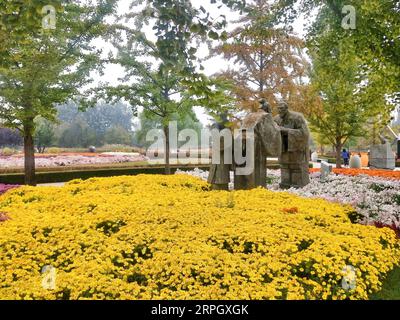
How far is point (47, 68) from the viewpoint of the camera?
1438 centimetres

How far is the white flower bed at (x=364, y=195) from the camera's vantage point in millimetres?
8586

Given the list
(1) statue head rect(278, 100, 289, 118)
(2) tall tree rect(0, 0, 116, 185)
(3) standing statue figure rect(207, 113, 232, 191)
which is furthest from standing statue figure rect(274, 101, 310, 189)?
(2) tall tree rect(0, 0, 116, 185)

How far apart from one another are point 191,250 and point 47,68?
37.3ft

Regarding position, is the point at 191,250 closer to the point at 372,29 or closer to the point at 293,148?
the point at 372,29

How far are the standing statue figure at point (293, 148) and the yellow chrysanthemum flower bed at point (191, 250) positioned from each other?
396 cm

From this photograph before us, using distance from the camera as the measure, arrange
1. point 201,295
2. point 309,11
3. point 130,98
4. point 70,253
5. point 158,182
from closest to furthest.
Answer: point 201,295 < point 70,253 < point 309,11 < point 158,182 < point 130,98

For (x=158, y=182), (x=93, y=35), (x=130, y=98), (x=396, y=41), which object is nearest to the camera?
(x=396, y=41)

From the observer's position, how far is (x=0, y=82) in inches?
599

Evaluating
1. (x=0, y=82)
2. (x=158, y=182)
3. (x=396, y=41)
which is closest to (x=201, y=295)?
(x=396, y=41)

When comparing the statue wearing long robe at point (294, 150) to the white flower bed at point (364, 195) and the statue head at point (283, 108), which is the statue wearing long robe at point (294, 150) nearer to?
the statue head at point (283, 108)

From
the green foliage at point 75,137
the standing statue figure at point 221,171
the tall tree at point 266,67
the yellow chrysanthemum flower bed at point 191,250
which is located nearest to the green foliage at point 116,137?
the green foliage at point 75,137

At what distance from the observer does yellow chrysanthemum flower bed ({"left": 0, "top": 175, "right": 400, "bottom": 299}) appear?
15.0 feet
